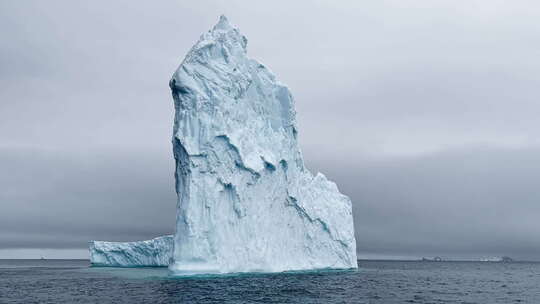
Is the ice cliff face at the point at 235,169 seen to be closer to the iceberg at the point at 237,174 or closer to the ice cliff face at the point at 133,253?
the iceberg at the point at 237,174

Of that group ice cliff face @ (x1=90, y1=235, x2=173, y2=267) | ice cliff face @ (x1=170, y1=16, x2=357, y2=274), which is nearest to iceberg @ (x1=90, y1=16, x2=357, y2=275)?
ice cliff face @ (x1=170, y1=16, x2=357, y2=274)

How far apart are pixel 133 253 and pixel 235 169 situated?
1268 inches

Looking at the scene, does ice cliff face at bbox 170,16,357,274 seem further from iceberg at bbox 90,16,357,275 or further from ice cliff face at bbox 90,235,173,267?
ice cliff face at bbox 90,235,173,267

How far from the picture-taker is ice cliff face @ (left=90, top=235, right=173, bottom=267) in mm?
64125

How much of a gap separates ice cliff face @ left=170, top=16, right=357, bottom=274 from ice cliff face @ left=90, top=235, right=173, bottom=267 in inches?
815

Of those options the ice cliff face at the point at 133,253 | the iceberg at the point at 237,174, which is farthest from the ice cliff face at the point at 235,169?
the ice cliff face at the point at 133,253

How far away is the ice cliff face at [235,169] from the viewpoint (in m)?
39.0

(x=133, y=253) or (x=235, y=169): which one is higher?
(x=235, y=169)

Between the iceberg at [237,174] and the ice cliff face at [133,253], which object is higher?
the iceberg at [237,174]

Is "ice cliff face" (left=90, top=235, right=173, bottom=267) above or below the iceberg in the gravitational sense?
below

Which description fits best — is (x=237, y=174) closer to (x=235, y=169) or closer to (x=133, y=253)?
(x=235, y=169)

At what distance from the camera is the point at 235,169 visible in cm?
4075

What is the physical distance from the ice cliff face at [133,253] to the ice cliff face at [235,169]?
20703 millimetres

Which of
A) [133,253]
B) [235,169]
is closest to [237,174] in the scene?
[235,169]
